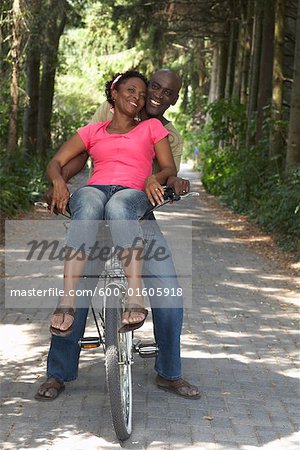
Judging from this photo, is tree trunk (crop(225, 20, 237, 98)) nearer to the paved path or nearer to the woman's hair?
the paved path

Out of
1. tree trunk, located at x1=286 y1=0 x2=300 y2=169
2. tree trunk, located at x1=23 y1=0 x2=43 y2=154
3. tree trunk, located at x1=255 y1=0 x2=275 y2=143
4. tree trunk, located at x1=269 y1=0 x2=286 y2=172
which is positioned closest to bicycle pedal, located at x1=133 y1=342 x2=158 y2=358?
tree trunk, located at x1=286 y1=0 x2=300 y2=169

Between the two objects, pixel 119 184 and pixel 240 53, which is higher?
pixel 240 53

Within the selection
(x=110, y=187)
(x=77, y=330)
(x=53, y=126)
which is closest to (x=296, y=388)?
(x=77, y=330)

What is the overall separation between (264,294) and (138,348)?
5.01m

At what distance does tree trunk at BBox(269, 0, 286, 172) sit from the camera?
1962 centimetres

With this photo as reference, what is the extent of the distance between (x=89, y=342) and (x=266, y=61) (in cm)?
1759

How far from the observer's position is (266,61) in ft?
72.4

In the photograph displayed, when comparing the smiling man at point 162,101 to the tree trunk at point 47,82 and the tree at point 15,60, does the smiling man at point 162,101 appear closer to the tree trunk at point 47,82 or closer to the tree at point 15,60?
the tree at point 15,60

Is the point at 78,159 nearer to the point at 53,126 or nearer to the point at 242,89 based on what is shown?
the point at 242,89

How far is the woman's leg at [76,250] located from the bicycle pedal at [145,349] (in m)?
0.62

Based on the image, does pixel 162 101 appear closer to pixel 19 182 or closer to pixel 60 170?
pixel 60 170

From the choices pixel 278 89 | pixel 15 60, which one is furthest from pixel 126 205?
pixel 278 89

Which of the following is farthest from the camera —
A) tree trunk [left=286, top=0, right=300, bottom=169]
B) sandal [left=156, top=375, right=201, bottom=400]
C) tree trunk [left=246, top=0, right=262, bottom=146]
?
tree trunk [left=246, top=0, right=262, bottom=146]

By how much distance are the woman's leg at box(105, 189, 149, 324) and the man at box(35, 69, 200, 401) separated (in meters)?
0.49
